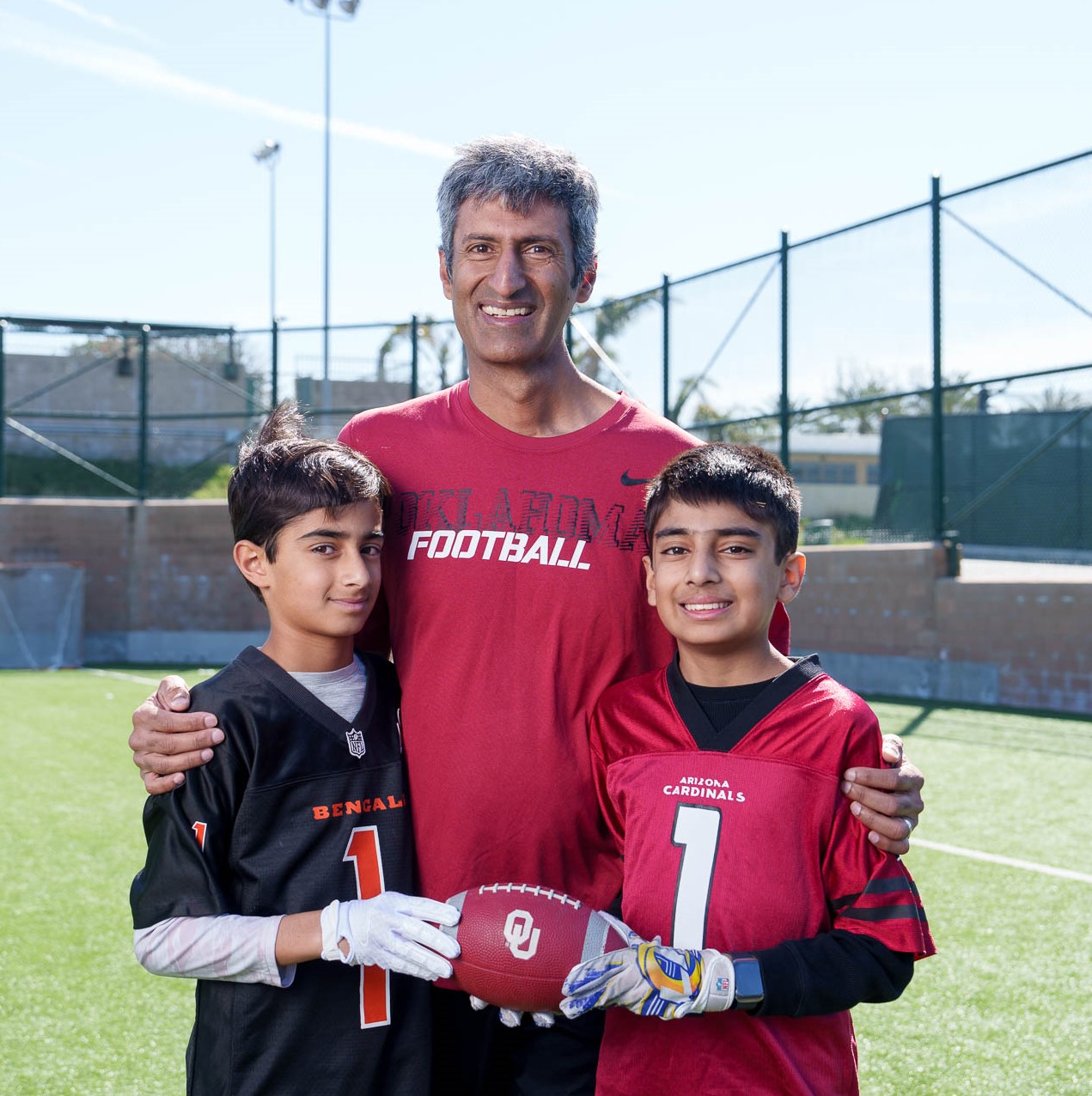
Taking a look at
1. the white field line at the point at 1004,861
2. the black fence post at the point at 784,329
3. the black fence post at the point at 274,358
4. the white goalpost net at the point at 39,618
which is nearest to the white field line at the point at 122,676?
the white goalpost net at the point at 39,618

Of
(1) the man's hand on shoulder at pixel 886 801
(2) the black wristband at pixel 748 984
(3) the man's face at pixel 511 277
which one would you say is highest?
(3) the man's face at pixel 511 277

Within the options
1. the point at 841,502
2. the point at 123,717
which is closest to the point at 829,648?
the point at 841,502

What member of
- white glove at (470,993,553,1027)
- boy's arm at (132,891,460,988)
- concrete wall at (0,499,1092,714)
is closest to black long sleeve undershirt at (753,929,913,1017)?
white glove at (470,993,553,1027)

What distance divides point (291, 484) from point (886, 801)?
1.18 m

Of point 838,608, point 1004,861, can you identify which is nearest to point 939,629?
point 838,608

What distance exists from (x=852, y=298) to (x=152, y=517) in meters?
9.02

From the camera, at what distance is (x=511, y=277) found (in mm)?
2129

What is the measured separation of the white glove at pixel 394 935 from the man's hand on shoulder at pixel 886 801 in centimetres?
67

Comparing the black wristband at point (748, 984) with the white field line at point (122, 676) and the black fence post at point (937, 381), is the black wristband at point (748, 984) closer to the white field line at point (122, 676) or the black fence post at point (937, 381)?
the black fence post at point (937, 381)

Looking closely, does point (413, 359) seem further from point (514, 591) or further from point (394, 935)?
point (394, 935)

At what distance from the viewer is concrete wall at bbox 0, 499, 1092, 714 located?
30.5 feet

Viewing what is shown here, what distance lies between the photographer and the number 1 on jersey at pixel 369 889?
6.53 ft

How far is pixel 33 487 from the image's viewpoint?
16.8m

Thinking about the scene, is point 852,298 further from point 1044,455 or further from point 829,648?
point 829,648
